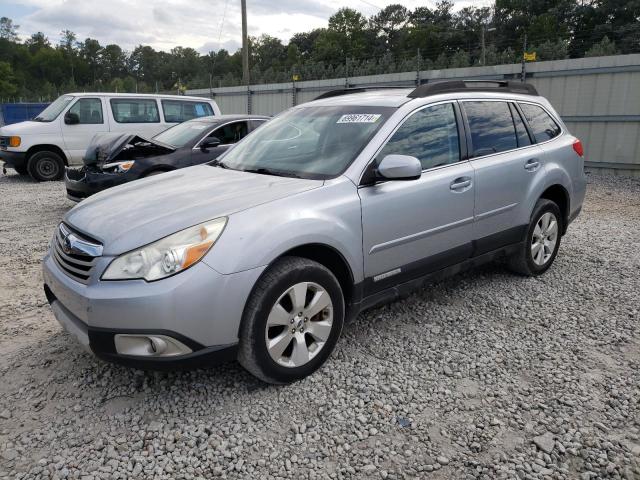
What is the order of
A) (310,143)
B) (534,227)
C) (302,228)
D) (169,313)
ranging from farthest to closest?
(534,227), (310,143), (302,228), (169,313)

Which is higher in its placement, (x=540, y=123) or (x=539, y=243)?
(x=540, y=123)

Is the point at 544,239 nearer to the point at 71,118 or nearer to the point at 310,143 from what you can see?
the point at 310,143

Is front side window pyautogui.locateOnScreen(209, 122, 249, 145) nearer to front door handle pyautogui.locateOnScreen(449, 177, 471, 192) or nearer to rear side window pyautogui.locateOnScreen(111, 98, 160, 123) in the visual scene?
rear side window pyautogui.locateOnScreen(111, 98, 160, 123)

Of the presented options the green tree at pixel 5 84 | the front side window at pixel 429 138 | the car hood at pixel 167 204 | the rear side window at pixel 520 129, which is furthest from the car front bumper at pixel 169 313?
the green tree at pixel 5 84

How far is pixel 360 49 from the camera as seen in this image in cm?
6112

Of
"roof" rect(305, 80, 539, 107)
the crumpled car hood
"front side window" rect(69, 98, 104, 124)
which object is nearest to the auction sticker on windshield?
"roof" rect(305, 80, 539, 107)

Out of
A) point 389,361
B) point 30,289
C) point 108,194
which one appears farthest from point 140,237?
point 30,289

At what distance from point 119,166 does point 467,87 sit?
180 inches

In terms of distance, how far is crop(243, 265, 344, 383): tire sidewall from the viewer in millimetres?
2668

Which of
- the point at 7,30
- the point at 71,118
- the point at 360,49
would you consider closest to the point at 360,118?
the point at 71,118

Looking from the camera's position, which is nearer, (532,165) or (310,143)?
(310,143)

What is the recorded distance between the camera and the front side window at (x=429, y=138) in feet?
11.3

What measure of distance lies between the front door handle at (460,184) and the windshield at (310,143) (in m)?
0.70

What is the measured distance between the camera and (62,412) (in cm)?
272
